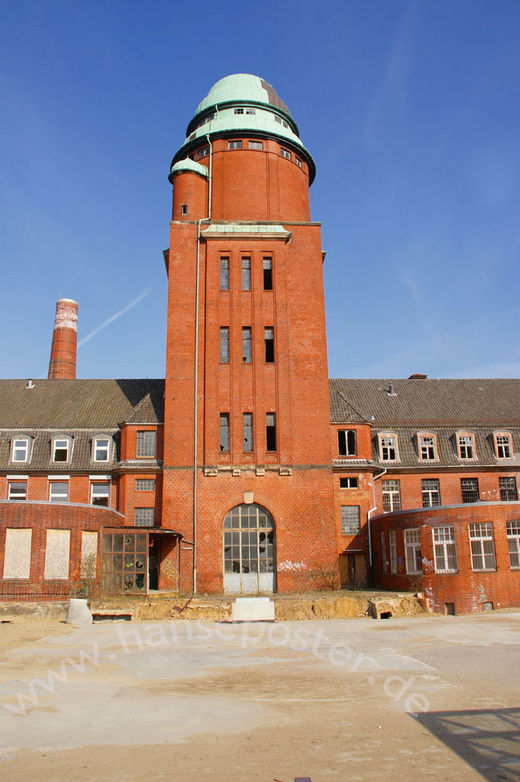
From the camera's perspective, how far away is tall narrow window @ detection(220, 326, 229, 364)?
33.1 meters

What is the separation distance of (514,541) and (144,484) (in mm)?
18259

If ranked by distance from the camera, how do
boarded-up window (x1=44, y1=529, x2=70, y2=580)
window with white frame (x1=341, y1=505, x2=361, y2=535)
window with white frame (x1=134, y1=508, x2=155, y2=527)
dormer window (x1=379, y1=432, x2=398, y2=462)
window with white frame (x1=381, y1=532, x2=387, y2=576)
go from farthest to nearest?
dormer window (x1=379, y1=432, x2=398, y2=462) → window with white frame (x1=341, y1=505, x2=361, y2=535) → window with white frame (x1=134, y1=508, x2=155, y2=527) → window with white frame (x1=381, y1=532, x2=387, y2=576) → boarded-up window (x1=44, y1=529, x2=70, y2=580)

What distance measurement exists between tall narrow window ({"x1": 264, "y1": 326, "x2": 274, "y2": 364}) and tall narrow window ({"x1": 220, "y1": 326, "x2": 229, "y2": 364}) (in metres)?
2.01

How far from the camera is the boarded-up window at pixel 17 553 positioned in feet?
83.8

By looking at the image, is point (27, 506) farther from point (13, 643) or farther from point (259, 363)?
point (259, 363)

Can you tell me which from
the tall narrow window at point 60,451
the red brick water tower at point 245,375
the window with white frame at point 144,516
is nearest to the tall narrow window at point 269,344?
the red brick water tower at point 245,375

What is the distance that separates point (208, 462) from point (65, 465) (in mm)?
9537

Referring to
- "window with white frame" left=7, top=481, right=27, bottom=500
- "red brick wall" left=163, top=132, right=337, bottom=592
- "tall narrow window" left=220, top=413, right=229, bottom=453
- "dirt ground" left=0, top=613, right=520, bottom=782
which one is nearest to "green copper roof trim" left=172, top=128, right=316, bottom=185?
"red brick wall" left=163, top=132, right=337, bottom=592

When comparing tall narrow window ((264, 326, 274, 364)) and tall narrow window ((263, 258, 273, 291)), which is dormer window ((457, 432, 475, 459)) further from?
tall narrow window ((263, 258, 273, 291))

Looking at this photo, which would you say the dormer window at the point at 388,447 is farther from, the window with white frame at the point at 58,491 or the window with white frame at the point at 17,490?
the window with white frame at the point at 17,490

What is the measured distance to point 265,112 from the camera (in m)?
38.2

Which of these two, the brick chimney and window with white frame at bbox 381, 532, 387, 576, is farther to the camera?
the brick chimney

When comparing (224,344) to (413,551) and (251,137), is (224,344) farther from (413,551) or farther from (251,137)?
(413,551)

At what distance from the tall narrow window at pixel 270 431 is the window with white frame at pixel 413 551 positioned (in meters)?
7.60
